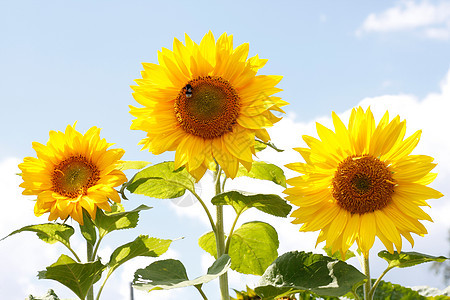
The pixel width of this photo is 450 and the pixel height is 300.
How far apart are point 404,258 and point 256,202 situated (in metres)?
0.63

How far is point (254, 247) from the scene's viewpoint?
8.07 feet

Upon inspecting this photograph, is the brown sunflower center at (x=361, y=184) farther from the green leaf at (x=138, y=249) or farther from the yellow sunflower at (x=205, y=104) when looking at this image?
the green leaf at (x=138, y=249)

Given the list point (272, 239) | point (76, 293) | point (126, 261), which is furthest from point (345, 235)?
point (76, 293)

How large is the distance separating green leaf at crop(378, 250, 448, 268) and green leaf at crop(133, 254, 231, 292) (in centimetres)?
70

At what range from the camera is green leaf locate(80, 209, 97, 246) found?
98.6 inches

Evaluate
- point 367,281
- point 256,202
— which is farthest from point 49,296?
point 367,281

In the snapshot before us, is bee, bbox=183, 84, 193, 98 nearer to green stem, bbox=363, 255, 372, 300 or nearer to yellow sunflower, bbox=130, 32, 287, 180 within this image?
yellow sunflower, bbox=130, 32, 287, 180

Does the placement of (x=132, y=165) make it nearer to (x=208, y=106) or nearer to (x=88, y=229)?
(x=88, y=229)

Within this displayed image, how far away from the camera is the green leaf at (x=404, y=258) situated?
6.84ft

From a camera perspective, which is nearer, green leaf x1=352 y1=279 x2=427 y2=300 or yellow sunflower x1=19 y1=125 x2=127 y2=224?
yellow sunflower x1=19 y1=125 x2=127 y2=224

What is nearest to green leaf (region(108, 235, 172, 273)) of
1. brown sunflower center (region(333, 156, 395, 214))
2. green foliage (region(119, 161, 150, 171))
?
green foliage (region(119, 161, 150, 171))

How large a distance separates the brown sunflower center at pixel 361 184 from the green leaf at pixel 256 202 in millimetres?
234

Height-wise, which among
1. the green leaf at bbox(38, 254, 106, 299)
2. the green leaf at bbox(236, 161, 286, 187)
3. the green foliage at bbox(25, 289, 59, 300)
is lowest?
the green leaf at bbox(38, 254, 106, 299)

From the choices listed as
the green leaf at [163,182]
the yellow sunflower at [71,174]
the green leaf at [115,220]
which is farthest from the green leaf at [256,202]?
the yellow sunflower at [71,174]
